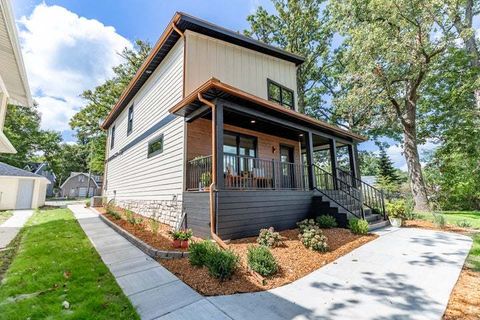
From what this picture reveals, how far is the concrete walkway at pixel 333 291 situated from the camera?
9.44ft

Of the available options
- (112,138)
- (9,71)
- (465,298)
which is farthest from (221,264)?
(112,138)

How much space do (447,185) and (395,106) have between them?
9886 mm

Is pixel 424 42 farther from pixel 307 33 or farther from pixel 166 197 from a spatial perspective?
pixel 166 197

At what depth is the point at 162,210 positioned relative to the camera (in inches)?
322

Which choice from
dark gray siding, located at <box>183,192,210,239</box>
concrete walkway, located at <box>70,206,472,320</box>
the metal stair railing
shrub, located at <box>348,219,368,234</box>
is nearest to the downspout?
dark gray siding, located at <box>183,192,210,239</box>

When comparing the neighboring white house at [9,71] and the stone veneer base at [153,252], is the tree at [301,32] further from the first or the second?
the stone veneer base at [153,252]

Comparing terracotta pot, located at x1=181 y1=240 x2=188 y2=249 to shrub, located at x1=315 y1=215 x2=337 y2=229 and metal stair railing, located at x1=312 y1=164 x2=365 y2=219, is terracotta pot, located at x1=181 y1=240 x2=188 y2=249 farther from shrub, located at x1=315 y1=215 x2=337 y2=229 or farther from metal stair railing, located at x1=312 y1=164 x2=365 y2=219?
metal stair railing, located at x1=312 y1=164 x2=365 y2=219

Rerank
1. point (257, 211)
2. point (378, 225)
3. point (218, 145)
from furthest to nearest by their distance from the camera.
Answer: point (378, 225) < point (257, 211) < point (218, 145)

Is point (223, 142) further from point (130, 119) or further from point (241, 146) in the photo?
point (130, 119)

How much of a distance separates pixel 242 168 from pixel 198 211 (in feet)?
9.56

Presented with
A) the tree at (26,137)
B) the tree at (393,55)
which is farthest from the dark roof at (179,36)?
the tree at (26,137)

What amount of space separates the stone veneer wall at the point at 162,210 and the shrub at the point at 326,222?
4297mm

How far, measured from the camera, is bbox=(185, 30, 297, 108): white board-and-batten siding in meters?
7.89

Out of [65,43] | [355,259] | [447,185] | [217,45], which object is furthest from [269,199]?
[447,185]
